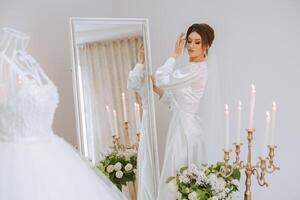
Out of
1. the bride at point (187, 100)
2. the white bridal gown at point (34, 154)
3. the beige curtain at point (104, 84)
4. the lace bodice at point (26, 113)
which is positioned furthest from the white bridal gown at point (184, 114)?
the lace bodice at point (26, 113)

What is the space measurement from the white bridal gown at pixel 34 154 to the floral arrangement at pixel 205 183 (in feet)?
1.16

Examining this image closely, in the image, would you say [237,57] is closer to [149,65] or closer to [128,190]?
[149,65]

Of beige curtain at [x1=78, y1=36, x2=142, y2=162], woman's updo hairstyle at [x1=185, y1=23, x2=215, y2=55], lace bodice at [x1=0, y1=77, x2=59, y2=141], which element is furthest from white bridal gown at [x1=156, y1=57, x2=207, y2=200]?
lace bodice at [x1=0, y1=77, x2=59, y2=141]

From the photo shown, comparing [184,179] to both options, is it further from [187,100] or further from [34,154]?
[34,154]

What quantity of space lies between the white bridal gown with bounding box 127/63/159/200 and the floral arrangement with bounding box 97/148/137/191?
0.12ft

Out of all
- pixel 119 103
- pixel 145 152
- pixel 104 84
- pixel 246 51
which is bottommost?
pixel 145 152

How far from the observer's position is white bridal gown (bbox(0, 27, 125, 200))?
1.50 metres

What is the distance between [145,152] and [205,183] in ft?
1.57

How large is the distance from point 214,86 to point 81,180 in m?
0.81

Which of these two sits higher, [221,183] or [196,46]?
[196,46]

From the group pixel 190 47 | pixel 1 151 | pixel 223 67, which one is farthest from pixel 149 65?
pixel 1 151

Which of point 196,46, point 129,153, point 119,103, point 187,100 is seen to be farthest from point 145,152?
point 196,46

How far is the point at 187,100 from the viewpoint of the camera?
2047 millimetres

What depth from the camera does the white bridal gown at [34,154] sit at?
1495 millimetres
